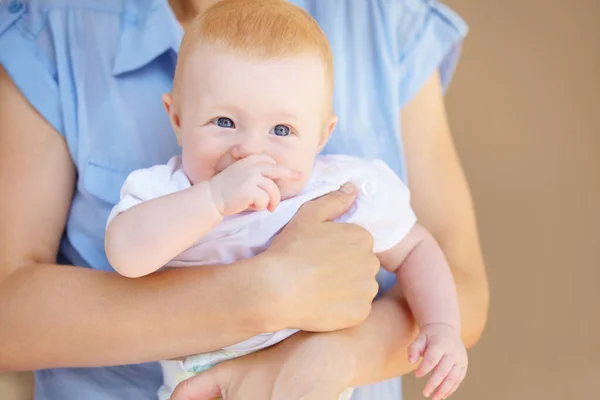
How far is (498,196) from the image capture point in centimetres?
136

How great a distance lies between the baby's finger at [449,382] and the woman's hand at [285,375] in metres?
0.10

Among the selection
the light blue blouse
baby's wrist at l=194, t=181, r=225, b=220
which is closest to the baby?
baby's wrist at l=194, t=181, r=225, b=220

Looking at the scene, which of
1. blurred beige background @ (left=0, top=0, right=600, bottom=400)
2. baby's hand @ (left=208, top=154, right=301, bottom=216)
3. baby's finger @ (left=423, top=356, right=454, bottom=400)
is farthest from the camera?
blurred beige background @ (left=0, top=0, right=600, bottom=400)

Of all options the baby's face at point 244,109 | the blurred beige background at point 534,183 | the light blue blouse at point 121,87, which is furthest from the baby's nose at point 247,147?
the blurred beige background at point 534,183

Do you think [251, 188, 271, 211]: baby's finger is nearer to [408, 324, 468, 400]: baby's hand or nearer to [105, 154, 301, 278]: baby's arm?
[105, 154, 301, 278]: baby's arm

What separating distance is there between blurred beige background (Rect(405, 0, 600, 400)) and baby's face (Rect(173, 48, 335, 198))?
678 millimetres

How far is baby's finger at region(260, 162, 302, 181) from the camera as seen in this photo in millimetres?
696

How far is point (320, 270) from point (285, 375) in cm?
12

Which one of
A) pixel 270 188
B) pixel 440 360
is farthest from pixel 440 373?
pixel 270 188

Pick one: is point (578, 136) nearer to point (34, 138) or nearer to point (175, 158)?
point (175, 158)

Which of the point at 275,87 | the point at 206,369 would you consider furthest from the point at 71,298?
the point at 275,87

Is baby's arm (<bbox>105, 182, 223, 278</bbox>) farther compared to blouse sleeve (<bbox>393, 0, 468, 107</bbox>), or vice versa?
blouse sleeve (<bbox>393, 0, 468, 107</bbox>)

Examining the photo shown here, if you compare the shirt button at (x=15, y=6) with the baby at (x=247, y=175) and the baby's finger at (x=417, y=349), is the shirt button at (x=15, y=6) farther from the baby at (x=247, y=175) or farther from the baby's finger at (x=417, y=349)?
the baby's finger at (x=417, y=349)

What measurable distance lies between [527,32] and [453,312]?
27.6 inches
